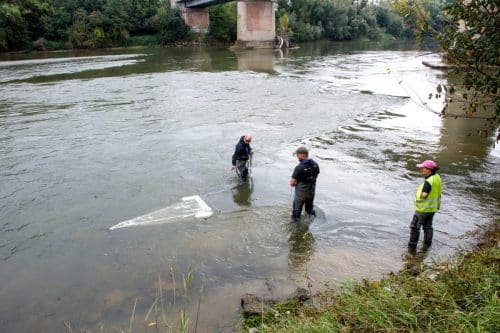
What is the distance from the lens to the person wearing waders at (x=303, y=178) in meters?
8.06

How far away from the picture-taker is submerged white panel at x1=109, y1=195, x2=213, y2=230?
8672 millimetres

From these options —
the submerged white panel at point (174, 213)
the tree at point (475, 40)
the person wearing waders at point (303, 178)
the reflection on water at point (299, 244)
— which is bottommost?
the reflection on water at point (299, 244)

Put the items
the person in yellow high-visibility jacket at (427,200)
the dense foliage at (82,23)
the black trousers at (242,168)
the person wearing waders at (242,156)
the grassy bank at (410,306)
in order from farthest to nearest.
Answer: the dense foliage at (82,23), the black trousers at (242,168), the person wearing waders at (242,156), the person in yellow high-visibility jacket at (427,200), the grassy bank at (410,306)

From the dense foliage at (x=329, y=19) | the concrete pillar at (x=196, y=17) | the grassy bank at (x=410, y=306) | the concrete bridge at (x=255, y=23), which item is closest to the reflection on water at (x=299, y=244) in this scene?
the grassy bank at (x=410, y=306)

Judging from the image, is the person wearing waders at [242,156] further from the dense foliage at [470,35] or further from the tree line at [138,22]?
the tree line at [138,22]

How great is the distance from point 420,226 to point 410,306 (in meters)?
3.19

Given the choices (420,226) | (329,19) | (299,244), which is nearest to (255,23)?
(329,19)

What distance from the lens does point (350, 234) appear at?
8.07 meters

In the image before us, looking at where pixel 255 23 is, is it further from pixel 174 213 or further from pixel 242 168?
pixel 174 213

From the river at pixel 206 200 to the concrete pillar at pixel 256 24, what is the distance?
43689 mm

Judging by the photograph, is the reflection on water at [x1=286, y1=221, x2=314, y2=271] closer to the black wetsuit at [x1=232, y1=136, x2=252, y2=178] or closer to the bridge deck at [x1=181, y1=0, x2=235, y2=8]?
the black wetsuit at [x1=232, y1=136, x2=252, y2=178]

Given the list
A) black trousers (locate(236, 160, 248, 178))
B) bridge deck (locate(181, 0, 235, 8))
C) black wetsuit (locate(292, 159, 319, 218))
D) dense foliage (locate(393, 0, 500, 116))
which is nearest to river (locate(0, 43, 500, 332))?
black trousers (locate(236, 160, 248, 178))

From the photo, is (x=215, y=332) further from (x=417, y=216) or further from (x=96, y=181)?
(x=96, y=181)

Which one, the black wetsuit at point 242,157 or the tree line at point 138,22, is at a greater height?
the tree line at point 138,22
